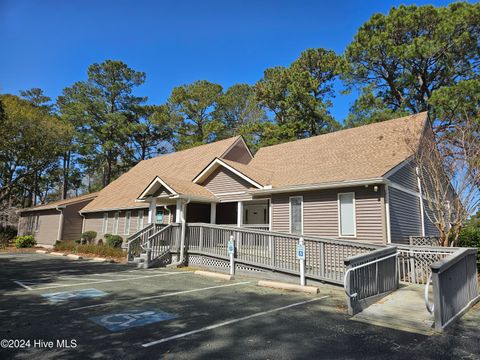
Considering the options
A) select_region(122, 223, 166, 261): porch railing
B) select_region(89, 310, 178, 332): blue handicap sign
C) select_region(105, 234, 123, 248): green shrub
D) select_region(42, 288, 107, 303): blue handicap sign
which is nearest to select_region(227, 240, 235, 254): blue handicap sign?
select_region(122, 223, 166, 261): porch railing

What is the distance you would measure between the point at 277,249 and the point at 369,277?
12.3ft

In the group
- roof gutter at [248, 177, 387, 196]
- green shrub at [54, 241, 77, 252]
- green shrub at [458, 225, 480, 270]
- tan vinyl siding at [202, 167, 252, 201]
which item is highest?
tan vinyl siding at [202, 167, 252, 201]

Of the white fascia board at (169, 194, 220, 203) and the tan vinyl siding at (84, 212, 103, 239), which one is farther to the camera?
the tan vinyl siding at (84, 212, 103, 239)

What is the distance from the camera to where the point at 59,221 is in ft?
87.1

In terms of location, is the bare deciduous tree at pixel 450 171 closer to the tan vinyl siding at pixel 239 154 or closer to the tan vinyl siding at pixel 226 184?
the tan vinyl siding at pixel 226 184

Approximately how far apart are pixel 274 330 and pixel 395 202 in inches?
358

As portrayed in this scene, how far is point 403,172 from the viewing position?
13953mm

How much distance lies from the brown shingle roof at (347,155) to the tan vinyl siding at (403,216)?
1.47m

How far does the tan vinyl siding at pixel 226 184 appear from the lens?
1639cm

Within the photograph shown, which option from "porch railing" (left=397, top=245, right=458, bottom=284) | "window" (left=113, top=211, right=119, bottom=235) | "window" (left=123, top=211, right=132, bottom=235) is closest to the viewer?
"porch railing" (left=397, top=245, right=458, bottom=284)

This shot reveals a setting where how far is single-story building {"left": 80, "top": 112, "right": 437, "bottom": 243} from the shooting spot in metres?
12.4

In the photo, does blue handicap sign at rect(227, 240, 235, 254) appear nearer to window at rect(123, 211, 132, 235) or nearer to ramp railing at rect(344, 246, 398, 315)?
ramp railing at rect(344, 246, 398, 315)

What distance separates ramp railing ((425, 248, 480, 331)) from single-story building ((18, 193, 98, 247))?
2704 centimetres

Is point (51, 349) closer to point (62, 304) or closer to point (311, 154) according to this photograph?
point (62, 304)
